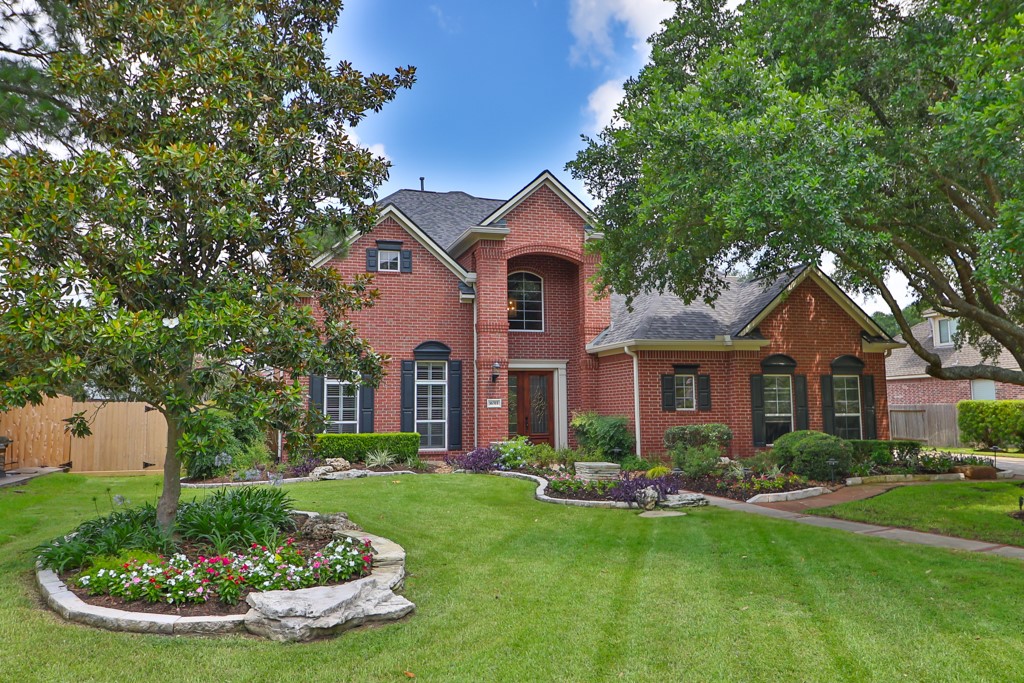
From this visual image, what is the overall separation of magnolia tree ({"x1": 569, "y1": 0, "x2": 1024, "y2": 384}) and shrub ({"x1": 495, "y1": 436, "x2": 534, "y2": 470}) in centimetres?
435

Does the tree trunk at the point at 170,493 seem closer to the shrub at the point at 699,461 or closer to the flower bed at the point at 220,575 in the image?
the flower bed at the point at 220,575

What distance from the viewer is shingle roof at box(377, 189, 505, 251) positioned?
20.6 metres

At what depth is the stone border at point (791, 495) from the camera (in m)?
12.0

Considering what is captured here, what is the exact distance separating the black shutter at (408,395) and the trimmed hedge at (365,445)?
781 mm

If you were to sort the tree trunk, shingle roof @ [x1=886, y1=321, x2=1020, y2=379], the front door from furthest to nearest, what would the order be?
shingle roof @ [x1=886, y1=321, x2=1020, y2=379] < the front door < the tree trunk

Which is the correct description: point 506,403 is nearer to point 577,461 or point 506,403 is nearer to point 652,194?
point 577,461

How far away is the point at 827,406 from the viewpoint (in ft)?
58.9

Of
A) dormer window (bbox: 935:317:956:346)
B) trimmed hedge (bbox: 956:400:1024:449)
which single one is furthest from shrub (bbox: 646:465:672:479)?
dormer window (bbox: 935:317:956:346)

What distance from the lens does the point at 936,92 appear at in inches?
453

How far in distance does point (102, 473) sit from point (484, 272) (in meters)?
10.7

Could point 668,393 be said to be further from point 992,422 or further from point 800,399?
point 992,422

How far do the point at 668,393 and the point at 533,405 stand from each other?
3846 millimetres

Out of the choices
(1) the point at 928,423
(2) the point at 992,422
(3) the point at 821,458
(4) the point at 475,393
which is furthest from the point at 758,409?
(1) the point at 928,423

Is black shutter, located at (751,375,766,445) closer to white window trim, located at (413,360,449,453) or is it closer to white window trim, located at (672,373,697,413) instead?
white window trim, located at (672,373,697,413)
